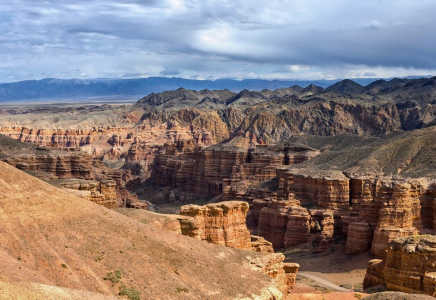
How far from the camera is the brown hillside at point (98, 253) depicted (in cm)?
2828

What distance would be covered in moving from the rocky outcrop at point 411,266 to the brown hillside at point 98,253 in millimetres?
11913

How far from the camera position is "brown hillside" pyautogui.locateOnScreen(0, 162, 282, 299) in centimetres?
2828

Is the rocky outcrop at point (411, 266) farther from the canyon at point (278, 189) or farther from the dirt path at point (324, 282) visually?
the dirt path at point (324, 282)

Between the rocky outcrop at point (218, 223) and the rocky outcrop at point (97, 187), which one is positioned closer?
the rocky outcrop at point (218, 223)

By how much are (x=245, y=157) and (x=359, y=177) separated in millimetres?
38623

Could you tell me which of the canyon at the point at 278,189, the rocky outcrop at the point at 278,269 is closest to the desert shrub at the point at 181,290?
the canyon at the point at 278,189

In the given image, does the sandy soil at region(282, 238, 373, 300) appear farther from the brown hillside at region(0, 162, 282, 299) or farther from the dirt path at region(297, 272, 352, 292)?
the brown hillside at region(0, 162, 282, 299)

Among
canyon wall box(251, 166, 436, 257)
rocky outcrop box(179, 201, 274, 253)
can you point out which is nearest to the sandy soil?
canyon wall box(251, 166, 436, 257)

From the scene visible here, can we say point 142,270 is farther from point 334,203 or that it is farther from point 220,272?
point 334,203

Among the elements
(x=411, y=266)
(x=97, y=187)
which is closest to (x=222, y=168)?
(x=97, y=187)

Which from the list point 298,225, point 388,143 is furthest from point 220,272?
point 388,143

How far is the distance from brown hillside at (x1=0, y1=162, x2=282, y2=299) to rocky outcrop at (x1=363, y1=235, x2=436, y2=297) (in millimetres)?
11913

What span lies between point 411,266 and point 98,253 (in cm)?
2265

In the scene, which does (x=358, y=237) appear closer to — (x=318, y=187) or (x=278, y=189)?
(x=318, y=187)
